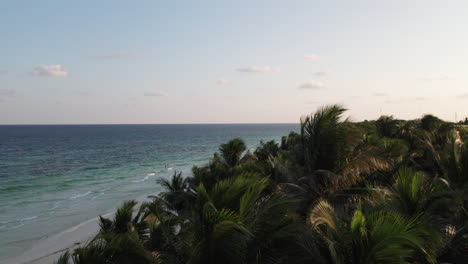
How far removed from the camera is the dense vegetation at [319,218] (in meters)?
5.00

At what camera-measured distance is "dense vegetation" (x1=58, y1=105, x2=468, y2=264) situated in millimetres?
4996

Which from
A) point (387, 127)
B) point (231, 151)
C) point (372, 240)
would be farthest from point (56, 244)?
point (387, 127)

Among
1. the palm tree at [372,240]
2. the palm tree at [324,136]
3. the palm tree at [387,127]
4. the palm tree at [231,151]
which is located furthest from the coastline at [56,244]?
the palm tree at [387,127]

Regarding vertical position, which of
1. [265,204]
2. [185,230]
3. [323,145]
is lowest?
[185,230]

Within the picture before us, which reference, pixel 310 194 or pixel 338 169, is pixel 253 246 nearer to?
pixel 310 194

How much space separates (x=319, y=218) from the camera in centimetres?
533

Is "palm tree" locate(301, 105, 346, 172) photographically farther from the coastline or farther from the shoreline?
the coastline

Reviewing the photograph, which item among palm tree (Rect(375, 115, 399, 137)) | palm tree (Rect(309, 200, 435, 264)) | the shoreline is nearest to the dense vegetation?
palm tree (Rect(309, 200, 435, 264))

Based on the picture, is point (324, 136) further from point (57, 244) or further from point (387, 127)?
point (387, 127)

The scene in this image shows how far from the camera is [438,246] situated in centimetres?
650

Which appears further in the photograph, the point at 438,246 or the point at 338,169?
the point at 338,169

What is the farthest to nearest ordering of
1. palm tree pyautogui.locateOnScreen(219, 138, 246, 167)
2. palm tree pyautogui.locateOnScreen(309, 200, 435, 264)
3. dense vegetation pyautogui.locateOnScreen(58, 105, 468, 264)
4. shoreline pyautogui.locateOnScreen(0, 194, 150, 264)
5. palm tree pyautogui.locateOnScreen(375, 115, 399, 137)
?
1. palm tree pyautogui.locateOnScreen(375, 115, 399, 137)
2. palm tree pyautogui.locateOnScreen(219, 138, 246, 167)
3. shoreline pyautogui.locateOnScreen(0, 194, 150, 264)
4. dense vegetation pyautogui.locateOnScreen(58, 105, 468, 264)
5. palm tree pyautogui.locateOnScreen(309, 200, 435, 264)

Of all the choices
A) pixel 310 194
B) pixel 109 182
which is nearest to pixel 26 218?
pixel 109 182

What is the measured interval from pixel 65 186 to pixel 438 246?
3615cm
